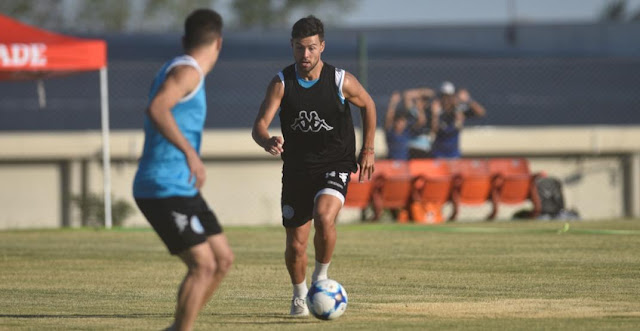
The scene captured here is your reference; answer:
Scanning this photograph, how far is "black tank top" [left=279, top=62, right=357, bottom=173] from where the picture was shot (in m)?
9.39

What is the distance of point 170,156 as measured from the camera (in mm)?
7180

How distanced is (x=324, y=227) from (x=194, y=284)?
80.1 inches

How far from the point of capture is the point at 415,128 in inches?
861

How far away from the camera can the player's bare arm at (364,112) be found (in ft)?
31.1

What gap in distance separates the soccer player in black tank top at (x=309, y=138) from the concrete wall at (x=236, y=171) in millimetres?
13193

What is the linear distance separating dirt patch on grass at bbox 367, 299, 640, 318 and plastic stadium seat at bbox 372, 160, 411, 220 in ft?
34.5

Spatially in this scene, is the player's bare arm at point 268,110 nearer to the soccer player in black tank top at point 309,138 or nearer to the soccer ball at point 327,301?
the soccer player in black tank top at point 309,138

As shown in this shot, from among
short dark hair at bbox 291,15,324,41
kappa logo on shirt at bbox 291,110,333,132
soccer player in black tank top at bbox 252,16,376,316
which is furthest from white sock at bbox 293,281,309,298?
short dark hair at bbox 291,15,324,41

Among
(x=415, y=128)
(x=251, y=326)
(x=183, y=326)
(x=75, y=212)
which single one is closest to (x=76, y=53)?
(x=75, y=212)

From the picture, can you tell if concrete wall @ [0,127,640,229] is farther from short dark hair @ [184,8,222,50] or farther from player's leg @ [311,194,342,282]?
short dark hair @ [184,8,222,50]

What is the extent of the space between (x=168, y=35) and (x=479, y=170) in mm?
21234

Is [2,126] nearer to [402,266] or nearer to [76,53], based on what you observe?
[76,53]

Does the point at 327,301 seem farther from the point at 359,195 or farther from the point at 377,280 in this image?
the point at 359,195

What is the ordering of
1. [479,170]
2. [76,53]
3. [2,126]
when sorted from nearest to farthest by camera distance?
[76,53]
[479,170]
[2,126]
